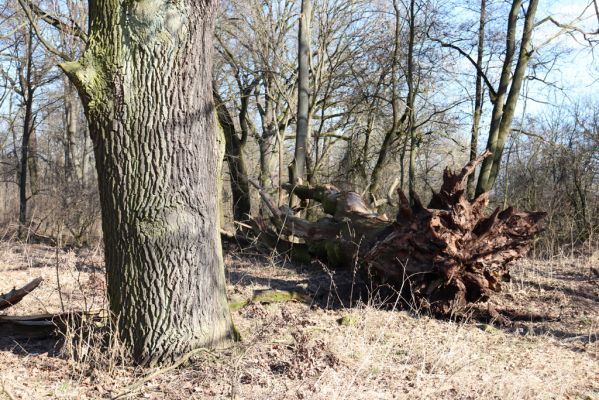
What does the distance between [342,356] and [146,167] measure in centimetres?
198

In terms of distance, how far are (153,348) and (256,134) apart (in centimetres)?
1258

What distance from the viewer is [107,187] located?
3.82 m

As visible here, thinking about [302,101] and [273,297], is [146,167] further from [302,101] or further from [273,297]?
[302,101]

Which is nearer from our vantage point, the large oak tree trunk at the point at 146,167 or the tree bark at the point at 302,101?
the large oak tree trunk at the point at 146,167

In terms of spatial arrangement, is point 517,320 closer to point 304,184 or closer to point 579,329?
point 579,329

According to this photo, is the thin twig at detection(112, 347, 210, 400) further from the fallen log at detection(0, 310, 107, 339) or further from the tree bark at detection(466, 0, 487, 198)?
the tree bark at detection(466, 0, 487, 198)

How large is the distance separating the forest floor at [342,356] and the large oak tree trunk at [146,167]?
0.95ft

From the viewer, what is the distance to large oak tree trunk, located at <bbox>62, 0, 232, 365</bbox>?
373 centimetres

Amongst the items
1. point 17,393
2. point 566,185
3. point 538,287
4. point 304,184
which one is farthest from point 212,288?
point 566,185

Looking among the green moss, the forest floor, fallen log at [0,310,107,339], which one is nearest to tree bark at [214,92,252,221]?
the forest floor

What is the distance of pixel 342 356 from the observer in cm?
391

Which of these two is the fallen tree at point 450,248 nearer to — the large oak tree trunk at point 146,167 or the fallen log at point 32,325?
the large oak tree trunk at point 146,167

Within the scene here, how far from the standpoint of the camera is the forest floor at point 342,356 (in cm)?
339

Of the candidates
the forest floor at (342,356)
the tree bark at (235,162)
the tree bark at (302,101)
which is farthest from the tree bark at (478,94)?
the forest floor at (342,356)
